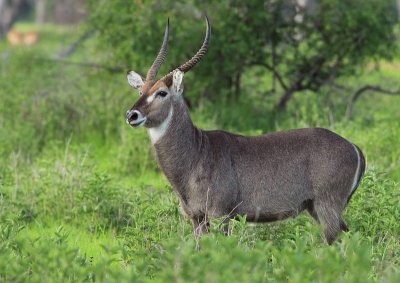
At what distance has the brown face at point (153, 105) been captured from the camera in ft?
19.5

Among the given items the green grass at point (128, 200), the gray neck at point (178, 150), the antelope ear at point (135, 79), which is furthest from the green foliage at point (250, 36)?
the gray neck at point (178, 150)

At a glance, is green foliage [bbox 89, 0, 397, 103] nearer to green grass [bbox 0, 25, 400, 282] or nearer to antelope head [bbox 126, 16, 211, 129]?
green grass [bbox 0, 25, 400, 282]

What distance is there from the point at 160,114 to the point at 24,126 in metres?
4.66

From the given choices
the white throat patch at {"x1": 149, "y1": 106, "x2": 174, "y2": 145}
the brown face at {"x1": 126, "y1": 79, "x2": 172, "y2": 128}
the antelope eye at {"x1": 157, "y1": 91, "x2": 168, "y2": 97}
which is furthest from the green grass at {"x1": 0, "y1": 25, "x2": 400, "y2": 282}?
the antelope eye at {"x1": 157, "y1": 91, "x2": 168, "y2": 97}

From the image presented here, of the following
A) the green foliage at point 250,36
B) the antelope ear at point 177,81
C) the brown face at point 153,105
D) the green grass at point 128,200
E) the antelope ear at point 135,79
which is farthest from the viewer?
the green foliage at point 250,36

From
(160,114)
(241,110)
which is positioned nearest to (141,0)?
(241,110)

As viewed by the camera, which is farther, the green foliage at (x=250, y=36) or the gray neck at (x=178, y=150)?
the green foliage at (x=250, y=36)

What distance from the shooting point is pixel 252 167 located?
6230 mm

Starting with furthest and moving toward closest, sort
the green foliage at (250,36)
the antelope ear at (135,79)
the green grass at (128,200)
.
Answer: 1. the green foliage at (250,36)
2. the antelope ear at (135,79)
3. the green grass at (128,200)

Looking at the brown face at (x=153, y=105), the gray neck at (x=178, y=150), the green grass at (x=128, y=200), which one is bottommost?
the green grass at (x=128, y=200)

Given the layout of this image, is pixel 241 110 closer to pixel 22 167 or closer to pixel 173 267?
pixel 22 167

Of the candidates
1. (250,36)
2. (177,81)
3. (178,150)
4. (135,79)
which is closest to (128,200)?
(135,79)

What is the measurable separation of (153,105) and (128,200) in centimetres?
155

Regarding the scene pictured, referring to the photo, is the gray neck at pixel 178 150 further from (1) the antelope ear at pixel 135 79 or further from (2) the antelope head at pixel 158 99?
(1) the antelope ear at pixel 135 79
